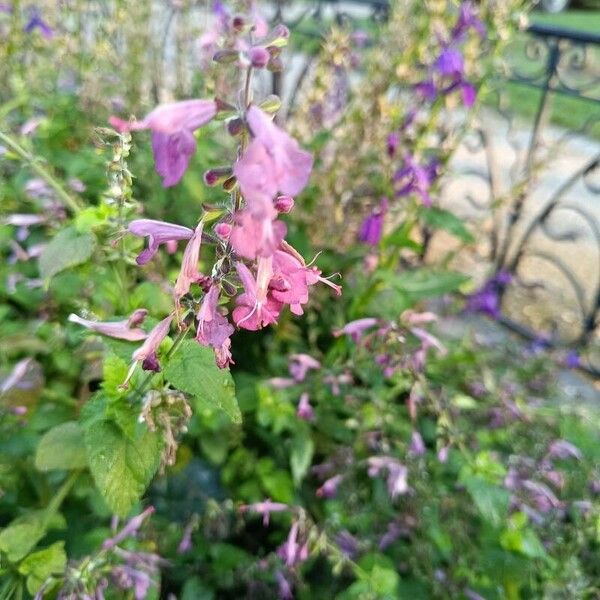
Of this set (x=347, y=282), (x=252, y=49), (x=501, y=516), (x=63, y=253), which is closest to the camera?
(x=252, y=49)

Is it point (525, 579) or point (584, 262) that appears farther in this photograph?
point (584, 262)

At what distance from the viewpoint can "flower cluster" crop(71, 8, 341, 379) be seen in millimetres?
517

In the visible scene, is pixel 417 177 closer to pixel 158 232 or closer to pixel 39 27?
pixel 158 232

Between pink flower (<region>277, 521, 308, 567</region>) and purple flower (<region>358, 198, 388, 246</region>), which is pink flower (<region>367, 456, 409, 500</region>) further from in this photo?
purple flower (<region>358, 198, 388, 246</region>)

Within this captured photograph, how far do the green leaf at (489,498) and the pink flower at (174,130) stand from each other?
0.90 metres

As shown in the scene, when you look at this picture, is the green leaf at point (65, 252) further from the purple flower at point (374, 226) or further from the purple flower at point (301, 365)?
the purple flower at point (374, 226)

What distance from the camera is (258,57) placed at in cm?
58

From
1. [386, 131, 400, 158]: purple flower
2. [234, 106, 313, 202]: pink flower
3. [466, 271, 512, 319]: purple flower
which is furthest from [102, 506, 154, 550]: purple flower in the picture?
[466, 271, 512, 319]: purple flower

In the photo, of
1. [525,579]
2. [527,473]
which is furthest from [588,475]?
[525,579]

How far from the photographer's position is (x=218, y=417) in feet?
4.78

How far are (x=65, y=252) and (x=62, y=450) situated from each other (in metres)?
0.32

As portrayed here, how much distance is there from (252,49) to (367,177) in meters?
1.42

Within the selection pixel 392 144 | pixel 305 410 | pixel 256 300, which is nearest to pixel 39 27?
pixel 392 144

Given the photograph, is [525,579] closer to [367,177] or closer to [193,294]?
[193,294]
